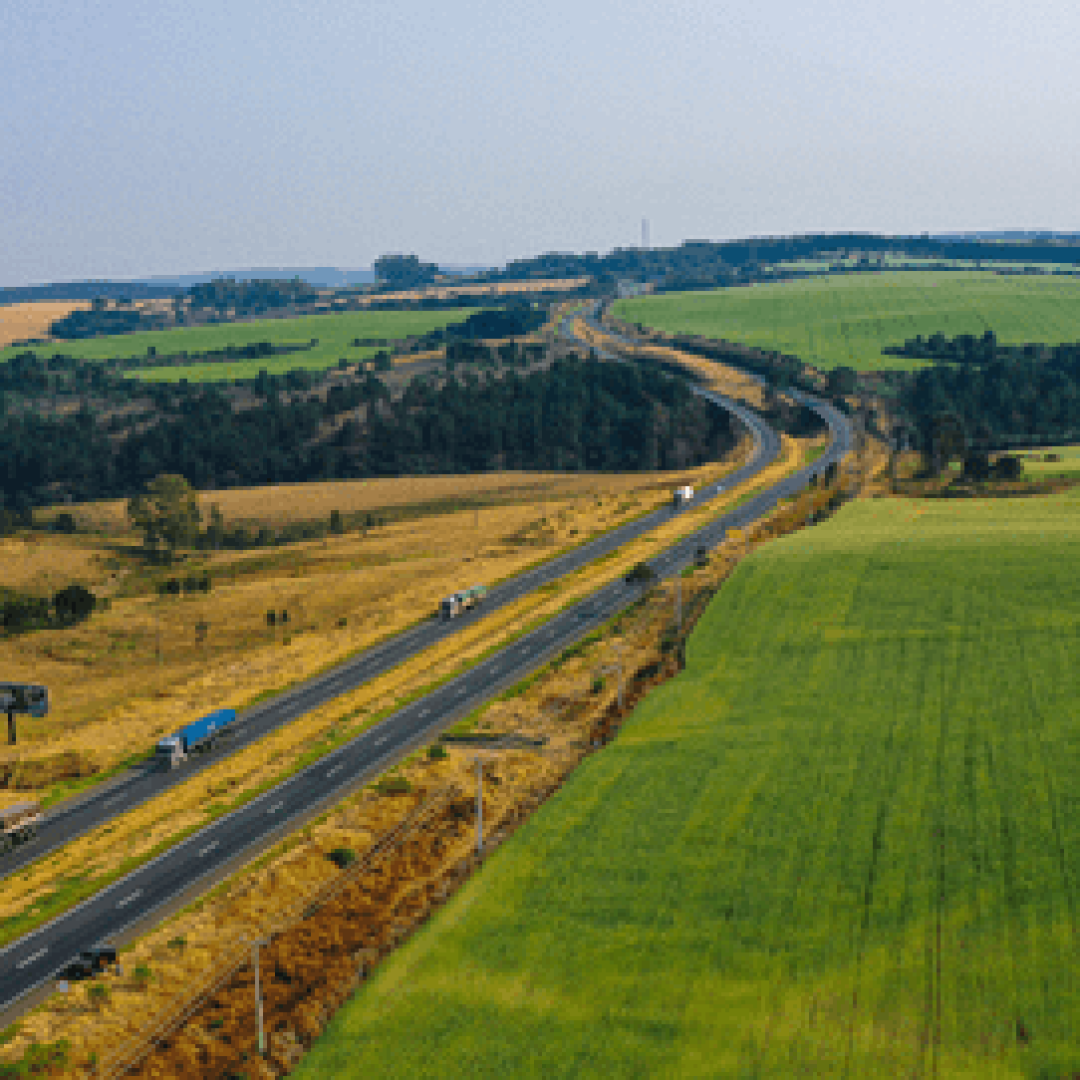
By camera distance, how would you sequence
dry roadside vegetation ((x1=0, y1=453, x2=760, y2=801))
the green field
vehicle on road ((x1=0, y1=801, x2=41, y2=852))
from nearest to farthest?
the green field < vehicle on road ((x1=0, y1=801, x2=41, y2=852)) < dry roadside vegetation ((x1=0, y1=453, x2=760, y2=801))

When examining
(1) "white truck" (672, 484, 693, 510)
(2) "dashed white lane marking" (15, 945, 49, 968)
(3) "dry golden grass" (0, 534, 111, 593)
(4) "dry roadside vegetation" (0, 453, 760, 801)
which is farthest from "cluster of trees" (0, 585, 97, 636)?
(1) "white truck" (672, 484, 693, 510)

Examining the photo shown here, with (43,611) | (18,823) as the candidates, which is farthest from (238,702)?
(43,611)

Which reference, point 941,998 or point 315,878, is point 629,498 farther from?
point 941,998

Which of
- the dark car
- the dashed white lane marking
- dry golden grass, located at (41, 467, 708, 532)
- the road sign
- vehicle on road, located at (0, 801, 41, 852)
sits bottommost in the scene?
the dashed white lane marking

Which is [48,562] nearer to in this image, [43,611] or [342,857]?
[43,611]

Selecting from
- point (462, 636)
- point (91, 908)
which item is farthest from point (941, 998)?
point (462, 636)

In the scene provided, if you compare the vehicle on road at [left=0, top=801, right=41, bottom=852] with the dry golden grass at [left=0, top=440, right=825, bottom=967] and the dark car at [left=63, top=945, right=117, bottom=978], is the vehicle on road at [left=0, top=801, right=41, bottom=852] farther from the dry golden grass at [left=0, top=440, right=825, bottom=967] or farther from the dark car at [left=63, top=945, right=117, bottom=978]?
the dark car at [left=63, top=945, right=117, bottom=978]

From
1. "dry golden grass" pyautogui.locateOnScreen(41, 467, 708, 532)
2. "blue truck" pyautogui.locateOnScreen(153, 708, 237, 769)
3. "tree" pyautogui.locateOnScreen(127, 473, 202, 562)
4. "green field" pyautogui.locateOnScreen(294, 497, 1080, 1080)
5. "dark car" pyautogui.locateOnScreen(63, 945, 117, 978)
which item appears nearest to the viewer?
Answer: "green field" pyautogui.locateOnScreen(294, 497, 1080, 1080)
